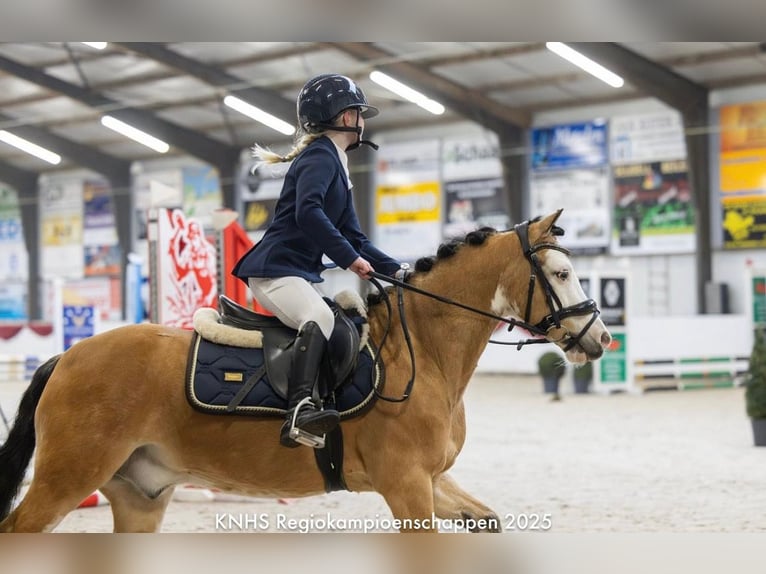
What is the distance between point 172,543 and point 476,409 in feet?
23.7

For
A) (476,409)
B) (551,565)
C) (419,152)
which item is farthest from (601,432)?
(419,152)

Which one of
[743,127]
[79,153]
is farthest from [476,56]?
[79,153]

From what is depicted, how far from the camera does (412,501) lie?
2383 mm

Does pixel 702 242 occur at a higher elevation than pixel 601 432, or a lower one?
higher

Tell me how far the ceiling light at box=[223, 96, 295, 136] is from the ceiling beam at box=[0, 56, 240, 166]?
58.7 inches

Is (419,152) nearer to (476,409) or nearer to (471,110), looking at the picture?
(471,110)

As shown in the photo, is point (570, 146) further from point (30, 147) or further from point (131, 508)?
point (131, 508)

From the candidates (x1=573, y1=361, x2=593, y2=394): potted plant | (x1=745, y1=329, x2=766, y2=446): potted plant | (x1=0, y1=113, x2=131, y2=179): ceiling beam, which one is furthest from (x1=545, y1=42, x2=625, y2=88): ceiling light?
(x1=0, y1=113, x2=131, y2=179): ceiling beam

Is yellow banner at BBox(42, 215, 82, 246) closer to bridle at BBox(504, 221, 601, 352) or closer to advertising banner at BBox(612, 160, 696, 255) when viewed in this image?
advertising banner at BBox(612, 160, 696, 255)

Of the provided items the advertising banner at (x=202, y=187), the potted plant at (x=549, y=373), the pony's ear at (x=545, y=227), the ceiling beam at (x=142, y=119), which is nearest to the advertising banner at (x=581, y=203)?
the potted plant at (x=549, y=373)

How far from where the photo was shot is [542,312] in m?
2.58

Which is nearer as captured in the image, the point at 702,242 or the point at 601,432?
the point at 601,432

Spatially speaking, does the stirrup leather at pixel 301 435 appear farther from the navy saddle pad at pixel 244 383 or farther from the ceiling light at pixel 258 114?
the ceiling light at pixel 258 114
